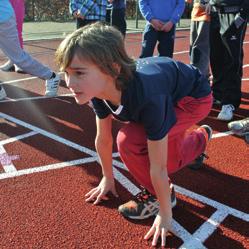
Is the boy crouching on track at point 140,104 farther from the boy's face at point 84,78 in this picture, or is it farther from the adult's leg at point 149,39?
the adult's leg at point 149,39

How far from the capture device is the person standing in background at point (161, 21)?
5.56 metres

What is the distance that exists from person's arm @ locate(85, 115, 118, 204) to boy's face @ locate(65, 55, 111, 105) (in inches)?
21.8

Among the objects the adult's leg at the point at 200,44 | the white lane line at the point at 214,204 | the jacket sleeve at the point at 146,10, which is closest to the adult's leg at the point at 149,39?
the jacket sleeve at the point at 146,10

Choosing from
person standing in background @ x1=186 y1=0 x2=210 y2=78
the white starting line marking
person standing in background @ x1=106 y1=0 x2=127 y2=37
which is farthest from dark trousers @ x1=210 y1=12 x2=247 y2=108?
person standing in background @ x1=106 y1=0 x2=127 y2=37

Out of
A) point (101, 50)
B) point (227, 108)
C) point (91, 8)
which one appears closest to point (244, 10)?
point (227, 108)

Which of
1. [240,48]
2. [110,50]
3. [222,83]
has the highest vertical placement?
[110,50]

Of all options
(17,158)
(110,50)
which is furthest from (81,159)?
(110,50)

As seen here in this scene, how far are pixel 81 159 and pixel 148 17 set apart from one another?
256 centimetres

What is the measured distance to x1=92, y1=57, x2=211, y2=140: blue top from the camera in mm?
2396

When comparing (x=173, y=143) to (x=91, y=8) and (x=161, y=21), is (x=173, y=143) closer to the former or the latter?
(x=161, y=21)

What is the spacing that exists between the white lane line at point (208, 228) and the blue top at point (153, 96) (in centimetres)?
74

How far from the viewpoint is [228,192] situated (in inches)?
127

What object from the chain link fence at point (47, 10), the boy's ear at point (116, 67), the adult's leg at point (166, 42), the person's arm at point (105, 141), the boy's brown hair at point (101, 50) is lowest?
the chain link fence at point (47, 10)

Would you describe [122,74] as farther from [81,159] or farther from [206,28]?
[206,28]
